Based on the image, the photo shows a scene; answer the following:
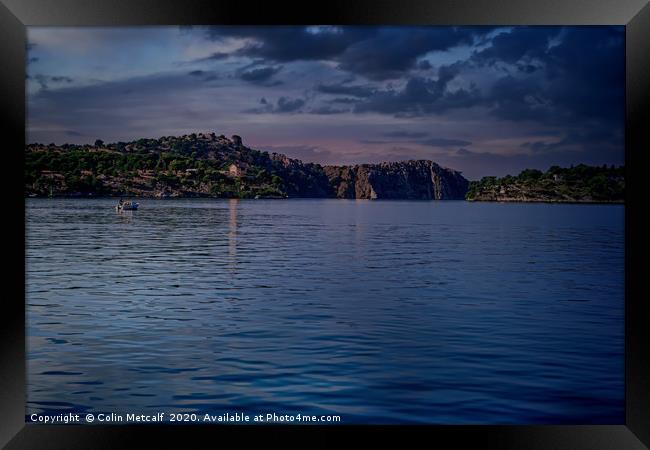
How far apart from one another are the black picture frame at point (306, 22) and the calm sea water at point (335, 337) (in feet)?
5.66

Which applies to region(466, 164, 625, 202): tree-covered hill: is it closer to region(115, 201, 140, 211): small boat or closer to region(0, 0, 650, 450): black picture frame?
region(115, 201, 140, 211): small boat

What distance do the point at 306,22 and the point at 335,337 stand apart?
24.6 ft

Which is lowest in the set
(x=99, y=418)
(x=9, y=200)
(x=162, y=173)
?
(x=99, y=418)

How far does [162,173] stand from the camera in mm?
170250

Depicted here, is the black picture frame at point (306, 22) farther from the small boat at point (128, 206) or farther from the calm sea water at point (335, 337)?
the small boat at point (128, 206)

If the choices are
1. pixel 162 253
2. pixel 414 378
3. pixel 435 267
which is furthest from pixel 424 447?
pixel 162 253


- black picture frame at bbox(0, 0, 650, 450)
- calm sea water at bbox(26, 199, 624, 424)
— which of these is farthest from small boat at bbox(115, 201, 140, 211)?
black picture frame at bbox(0, 0, 650, 450)

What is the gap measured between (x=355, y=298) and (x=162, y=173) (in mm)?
154539

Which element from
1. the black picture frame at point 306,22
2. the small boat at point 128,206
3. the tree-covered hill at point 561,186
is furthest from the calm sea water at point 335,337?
the tree-covered hill at point 561,186

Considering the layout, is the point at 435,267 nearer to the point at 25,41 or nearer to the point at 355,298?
the point at 355,298

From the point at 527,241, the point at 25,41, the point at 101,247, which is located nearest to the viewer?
the point at 25,41

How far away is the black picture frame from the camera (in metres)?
7.80

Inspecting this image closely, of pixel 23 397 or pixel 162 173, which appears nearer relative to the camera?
pixel 23 397

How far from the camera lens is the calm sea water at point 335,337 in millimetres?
10195
